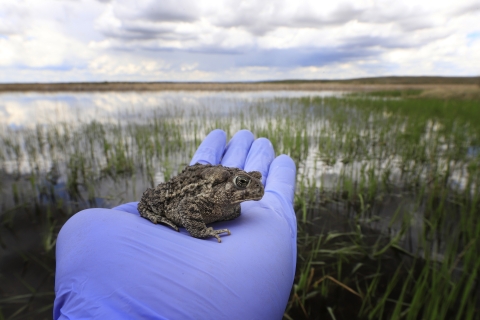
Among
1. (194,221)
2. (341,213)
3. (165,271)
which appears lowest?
(341,213)

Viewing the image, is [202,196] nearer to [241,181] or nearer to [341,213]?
[241,181]

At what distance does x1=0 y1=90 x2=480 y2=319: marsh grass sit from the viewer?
2754 mm

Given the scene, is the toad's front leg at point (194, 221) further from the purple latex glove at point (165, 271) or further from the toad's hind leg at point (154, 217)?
the toad's hind leg at point (154, 217)

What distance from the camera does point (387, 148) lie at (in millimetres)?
7457

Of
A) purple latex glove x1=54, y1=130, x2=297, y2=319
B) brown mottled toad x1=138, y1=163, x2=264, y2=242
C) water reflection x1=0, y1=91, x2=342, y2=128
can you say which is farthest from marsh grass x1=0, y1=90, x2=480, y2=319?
water reflection x1=0, y1=91, x2=342, y2=128

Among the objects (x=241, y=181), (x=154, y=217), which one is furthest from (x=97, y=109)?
(x=241, y=181)

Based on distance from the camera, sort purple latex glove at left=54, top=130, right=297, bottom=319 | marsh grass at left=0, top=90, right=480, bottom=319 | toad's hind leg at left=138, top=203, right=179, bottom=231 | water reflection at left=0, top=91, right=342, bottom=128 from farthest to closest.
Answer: water reflection at left=0, top=91, right=342, bottom=128 → marsh grass at left=0, top=90, right=480, bottom=319 → toad's hind leg at left=138, top=203, right=179, bottom=231 → purple latex glove at left=54, top=130, right=297, bottom=319

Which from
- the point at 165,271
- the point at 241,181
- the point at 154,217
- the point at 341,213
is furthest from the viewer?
the point at 341,213

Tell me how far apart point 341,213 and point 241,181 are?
124 inches

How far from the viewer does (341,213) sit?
446 centimetres

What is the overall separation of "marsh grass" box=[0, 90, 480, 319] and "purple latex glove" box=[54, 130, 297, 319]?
1.15 m

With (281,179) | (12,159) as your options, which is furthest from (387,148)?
(12,159)

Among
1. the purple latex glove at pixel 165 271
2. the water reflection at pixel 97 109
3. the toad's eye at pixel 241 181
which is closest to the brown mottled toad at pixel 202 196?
the toad's eye at pixel 241 181

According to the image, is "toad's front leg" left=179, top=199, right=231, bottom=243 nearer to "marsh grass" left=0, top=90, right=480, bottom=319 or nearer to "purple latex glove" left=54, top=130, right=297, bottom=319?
"purple latex glove" left=54, top=130, right=297, bottom=319
